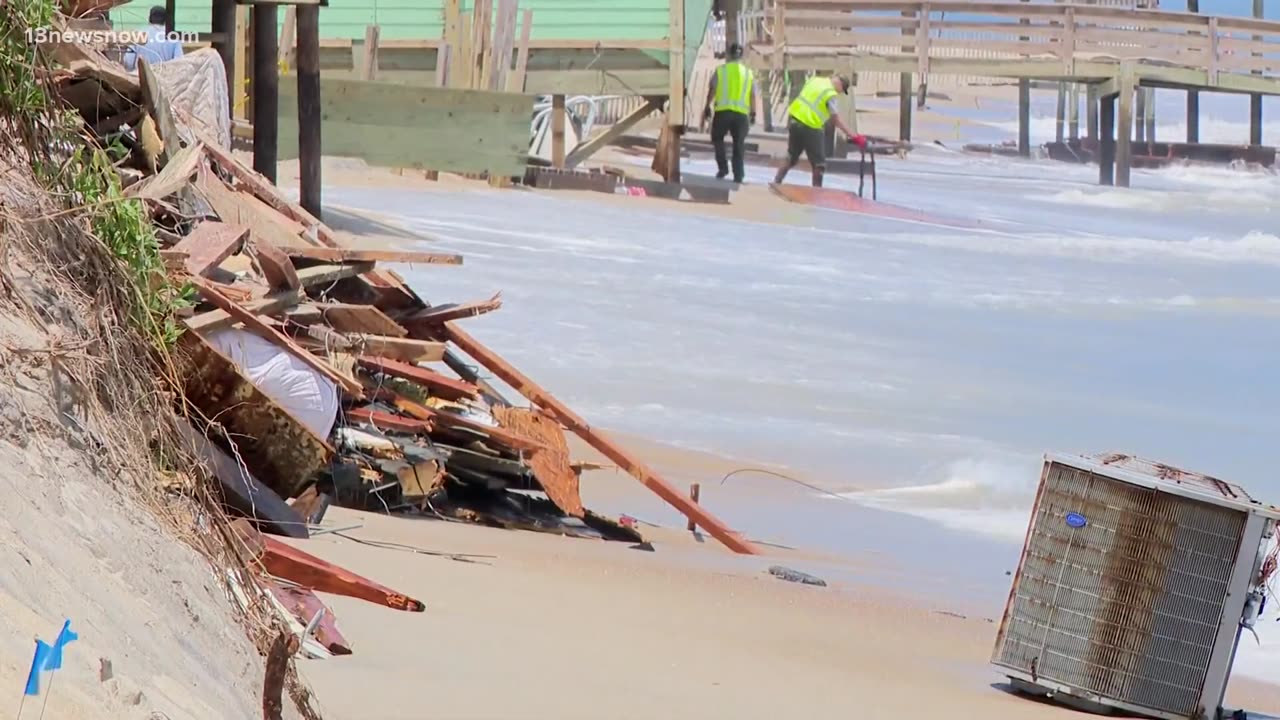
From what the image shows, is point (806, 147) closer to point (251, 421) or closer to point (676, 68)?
point (676, 68)

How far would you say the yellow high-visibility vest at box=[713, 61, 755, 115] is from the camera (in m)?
23.4

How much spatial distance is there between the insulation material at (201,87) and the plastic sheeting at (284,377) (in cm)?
294

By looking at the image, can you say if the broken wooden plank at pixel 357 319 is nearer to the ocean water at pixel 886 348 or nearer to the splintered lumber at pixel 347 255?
the splintered lumber at pixel 347 255

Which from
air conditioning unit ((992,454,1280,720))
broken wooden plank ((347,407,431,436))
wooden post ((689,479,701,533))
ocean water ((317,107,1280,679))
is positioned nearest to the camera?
air conditioning unit ((992,454,1280,720))

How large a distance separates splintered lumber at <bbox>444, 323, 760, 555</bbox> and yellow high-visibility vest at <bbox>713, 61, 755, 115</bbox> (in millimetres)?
15809

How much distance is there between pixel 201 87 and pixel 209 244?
11.1 feet

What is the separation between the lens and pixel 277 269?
6789 mm

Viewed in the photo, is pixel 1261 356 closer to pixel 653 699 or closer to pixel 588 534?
pixel 588 534

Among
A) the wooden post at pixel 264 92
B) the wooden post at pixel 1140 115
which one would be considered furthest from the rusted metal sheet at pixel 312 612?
the wooden post at pixel 1140 115

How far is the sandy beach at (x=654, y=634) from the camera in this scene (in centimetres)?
490

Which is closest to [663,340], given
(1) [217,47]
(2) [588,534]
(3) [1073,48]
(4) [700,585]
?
(1) [217,47]

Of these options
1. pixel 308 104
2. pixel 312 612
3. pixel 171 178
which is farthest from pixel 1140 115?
pixel 312 612

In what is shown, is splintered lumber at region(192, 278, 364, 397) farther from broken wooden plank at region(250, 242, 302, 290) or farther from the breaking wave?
the breaking wave

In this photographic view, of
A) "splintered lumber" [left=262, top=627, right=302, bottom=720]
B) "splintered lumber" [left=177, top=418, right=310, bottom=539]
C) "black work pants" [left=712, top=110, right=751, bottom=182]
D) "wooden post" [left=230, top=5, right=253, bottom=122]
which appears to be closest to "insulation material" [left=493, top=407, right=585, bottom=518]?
"splintered lumber" [left=177, top=418, right=310, bottom=539]
